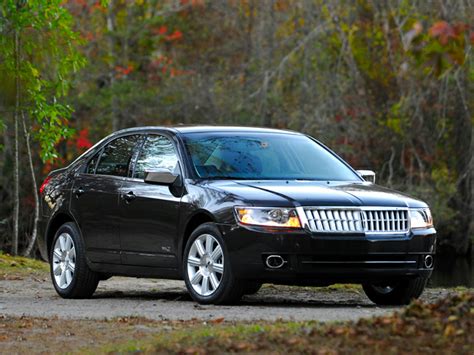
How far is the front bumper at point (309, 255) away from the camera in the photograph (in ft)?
38.1

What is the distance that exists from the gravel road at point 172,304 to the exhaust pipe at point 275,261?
0.36 metres

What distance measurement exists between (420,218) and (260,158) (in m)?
1.60

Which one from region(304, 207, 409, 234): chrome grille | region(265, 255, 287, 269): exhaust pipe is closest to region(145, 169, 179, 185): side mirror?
region(265, 255, 287, 269): exhaust pipe

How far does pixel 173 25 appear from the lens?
48094mm

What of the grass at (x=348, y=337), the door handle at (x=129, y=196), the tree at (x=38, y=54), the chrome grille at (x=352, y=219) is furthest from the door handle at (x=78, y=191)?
the tree at (x=38, y=54)

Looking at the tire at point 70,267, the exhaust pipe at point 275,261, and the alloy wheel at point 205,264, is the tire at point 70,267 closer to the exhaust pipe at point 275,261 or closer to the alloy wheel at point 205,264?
the alloy wheel at point 205,264

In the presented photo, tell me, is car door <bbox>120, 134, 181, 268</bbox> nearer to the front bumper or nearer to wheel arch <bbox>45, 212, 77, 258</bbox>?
the front bumper

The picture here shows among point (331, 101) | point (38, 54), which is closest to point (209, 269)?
point (38, 54)

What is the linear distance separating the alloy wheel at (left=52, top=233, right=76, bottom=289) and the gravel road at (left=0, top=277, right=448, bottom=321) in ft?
0.73

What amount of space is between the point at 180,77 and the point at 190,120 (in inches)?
102

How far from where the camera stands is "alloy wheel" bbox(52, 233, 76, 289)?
46.1ft

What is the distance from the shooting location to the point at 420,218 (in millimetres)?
12320

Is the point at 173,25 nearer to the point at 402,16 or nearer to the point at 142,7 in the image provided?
the point at 142,7

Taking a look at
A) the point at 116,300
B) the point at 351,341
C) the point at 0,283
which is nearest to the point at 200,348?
the point at 351,341
